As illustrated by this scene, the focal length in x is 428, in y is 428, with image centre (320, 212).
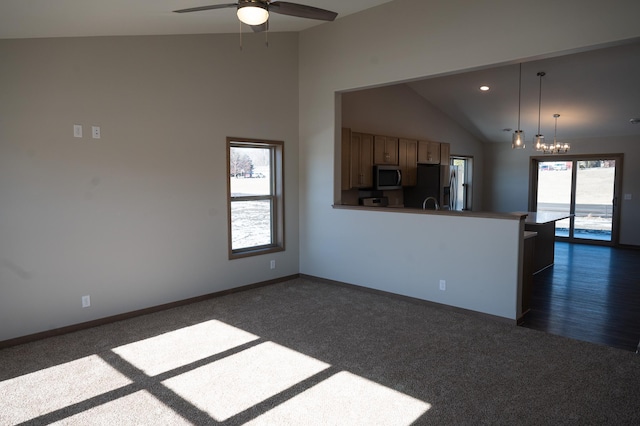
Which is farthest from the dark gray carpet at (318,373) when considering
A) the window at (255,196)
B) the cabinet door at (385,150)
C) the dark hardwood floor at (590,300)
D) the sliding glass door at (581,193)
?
the sliding glass door at (581,193)

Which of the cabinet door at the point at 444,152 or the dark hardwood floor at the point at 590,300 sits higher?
the cabinet door at the point at 444,152

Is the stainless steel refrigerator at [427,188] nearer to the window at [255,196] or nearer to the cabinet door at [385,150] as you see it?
the cabinet door at [385,150]

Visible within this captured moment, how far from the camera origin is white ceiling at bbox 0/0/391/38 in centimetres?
299

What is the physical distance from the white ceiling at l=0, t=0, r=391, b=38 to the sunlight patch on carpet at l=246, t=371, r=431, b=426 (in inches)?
121

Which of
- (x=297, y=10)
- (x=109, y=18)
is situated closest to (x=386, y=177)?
(x=297, y=10)

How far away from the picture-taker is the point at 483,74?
6.66m

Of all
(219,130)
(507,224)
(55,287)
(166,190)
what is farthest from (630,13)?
(55,287)

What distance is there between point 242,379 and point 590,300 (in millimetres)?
4083

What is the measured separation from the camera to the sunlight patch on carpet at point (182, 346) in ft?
10.7

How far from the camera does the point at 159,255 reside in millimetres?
4477

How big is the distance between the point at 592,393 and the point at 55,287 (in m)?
4.25

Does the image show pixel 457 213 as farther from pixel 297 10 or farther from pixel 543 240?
pixel 543 240

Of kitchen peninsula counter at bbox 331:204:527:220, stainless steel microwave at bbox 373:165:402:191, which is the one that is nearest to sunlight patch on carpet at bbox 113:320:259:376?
kitchen peninsula counter at bbox 331:204:527:220

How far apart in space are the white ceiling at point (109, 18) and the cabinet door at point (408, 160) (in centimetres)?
305
